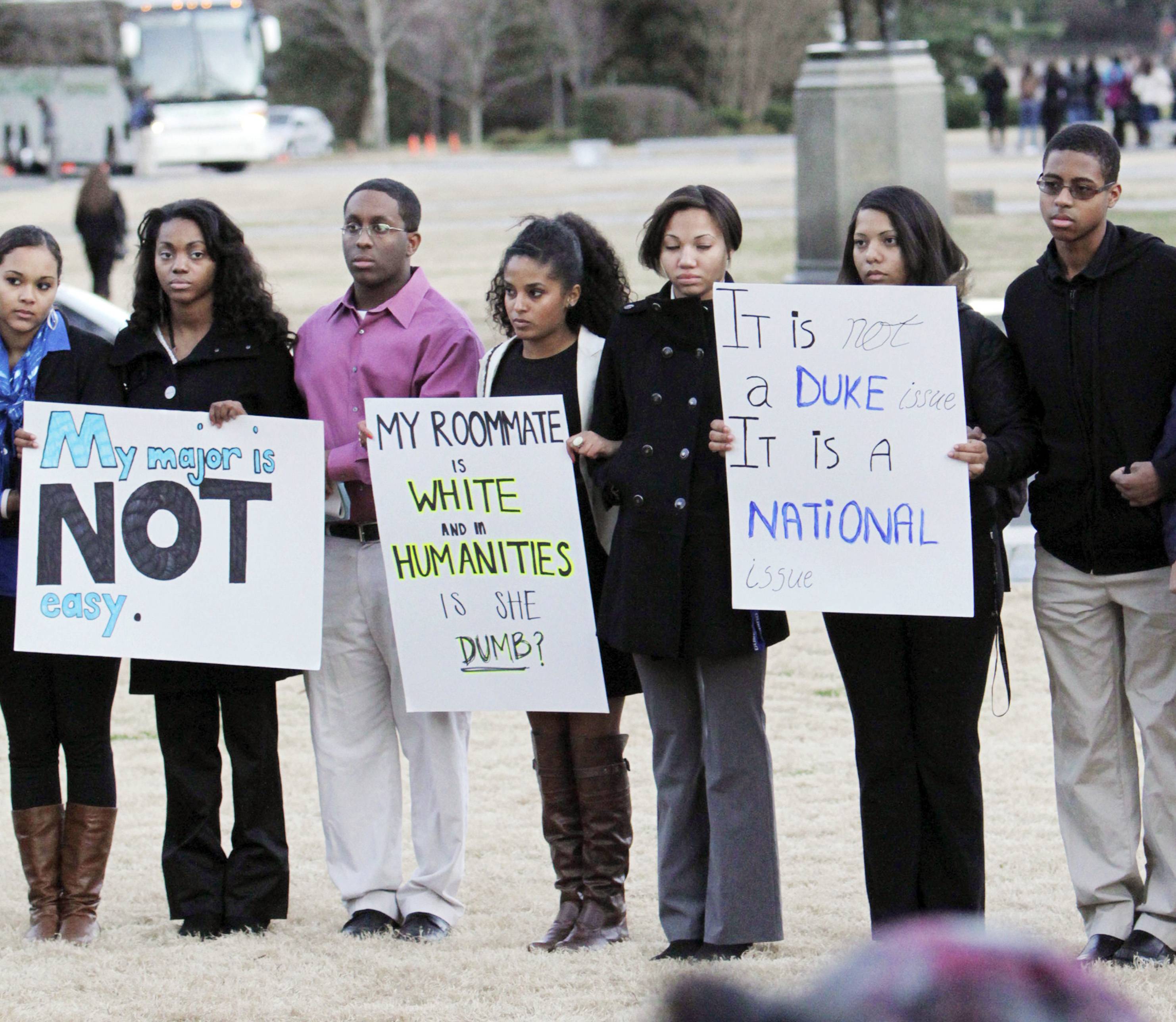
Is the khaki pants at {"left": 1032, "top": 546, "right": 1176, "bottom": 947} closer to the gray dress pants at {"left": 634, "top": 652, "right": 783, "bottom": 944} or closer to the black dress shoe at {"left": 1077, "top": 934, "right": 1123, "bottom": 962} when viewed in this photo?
A: the black dress shoe at {"left": 1077, "top": 934, "right": 1123, "bottom": 962}

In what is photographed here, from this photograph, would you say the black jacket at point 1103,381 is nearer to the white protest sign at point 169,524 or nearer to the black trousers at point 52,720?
the white protest sign at point 169,524

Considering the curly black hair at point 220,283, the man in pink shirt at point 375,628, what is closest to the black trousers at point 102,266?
the curly black hair at point 220,283

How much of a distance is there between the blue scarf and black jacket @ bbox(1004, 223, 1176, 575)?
2451 mm

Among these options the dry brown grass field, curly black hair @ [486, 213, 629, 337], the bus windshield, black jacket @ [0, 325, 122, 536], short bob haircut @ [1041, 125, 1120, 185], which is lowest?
the dry brown grass field

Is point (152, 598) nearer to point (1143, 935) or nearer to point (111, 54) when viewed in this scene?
point (1143, 935)

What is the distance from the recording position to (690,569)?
14.3ft

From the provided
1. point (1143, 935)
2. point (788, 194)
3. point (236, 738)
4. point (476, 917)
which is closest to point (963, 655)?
point (1143, 935)

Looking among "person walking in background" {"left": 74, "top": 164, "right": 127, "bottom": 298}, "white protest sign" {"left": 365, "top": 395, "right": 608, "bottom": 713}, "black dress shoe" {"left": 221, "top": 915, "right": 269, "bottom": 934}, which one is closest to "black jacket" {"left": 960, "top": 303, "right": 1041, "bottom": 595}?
"white protest sign" {"left": 365, "top": 395, "right": 608, "bottom": 713}

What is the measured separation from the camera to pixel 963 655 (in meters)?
4.19

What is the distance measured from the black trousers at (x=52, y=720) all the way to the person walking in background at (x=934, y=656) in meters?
1.94

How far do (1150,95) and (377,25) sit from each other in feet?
82.9

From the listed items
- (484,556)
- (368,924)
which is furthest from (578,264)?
(368,924)

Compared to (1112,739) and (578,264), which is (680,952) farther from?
(578,264)

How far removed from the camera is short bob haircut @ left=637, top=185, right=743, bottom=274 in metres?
4.33
